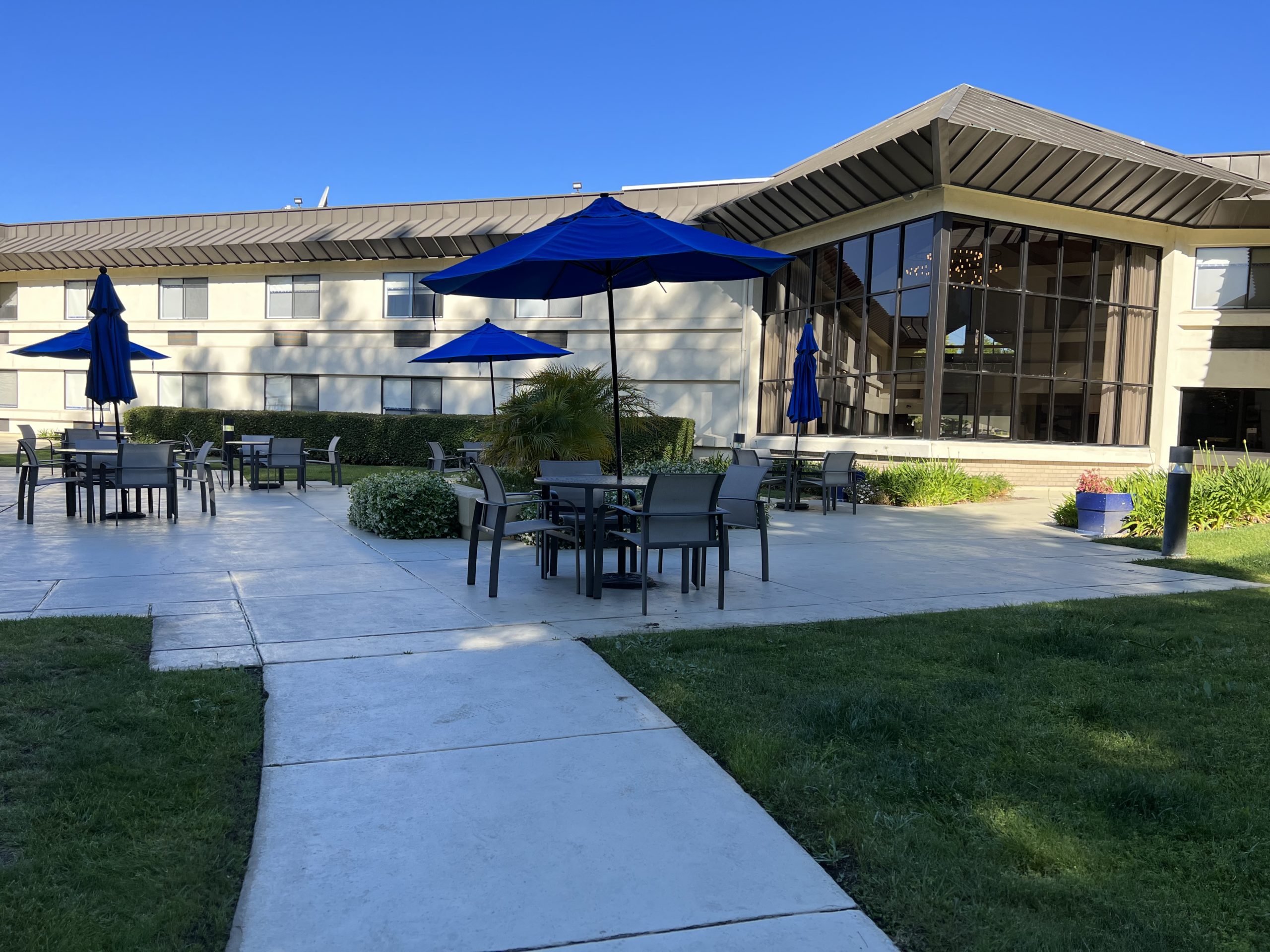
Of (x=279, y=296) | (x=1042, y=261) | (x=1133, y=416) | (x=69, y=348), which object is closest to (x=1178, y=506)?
(x=1042, y=261)

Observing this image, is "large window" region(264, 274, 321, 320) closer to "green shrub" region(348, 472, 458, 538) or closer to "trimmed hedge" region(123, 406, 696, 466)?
"trimmed hedge" region(123, 406, 696, 466)

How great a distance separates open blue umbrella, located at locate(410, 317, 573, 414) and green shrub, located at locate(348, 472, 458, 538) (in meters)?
3.50

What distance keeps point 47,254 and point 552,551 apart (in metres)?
29.3

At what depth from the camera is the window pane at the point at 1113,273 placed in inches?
807

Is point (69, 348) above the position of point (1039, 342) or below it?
below

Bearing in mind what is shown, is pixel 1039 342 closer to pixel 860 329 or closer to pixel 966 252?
pixel 966 252

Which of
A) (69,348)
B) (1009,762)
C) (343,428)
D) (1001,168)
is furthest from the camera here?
(343,428)

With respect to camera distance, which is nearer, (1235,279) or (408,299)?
(1235,279)

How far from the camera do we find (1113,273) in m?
20.6

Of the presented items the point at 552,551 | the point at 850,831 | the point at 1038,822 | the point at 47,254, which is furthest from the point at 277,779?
the point at 47,254

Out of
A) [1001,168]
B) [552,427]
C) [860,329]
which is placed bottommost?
[552,427]

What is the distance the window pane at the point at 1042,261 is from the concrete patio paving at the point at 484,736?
11.8m

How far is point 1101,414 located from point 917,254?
18.8ft

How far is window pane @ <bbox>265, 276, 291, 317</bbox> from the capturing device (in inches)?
1134
